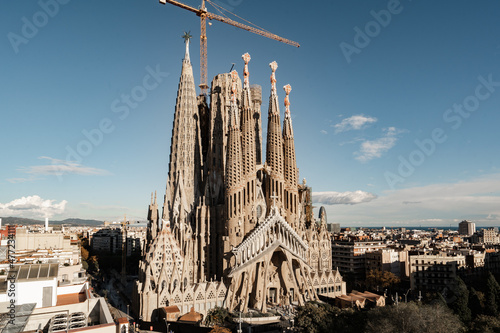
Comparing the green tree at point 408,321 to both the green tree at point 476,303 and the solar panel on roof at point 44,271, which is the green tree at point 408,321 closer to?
the solar panel on roof at point 44,271

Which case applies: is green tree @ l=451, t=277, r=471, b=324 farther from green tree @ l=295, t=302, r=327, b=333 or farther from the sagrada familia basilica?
green tree @ l=295, t=302, r=327, b=333

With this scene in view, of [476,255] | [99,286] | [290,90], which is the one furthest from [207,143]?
[476,255]

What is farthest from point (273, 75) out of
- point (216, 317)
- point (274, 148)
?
point (216, 317)

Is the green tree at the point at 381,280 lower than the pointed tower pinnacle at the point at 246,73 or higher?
lower

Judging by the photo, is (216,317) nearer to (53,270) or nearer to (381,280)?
(53,270)

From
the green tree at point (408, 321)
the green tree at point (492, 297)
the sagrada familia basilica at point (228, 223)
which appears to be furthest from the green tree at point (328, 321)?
the green tree at point (492, 297)

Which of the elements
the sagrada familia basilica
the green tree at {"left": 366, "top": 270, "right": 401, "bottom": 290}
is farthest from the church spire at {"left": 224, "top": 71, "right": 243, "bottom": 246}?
the green tree at {"left": 366, "top": 270, "right": 401, "bottom": 290}

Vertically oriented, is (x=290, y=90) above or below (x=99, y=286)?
above

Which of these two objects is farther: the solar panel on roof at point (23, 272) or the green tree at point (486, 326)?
the green tree at point (486, 326)

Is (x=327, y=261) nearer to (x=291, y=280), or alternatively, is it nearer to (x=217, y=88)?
(x=291, y=280)
